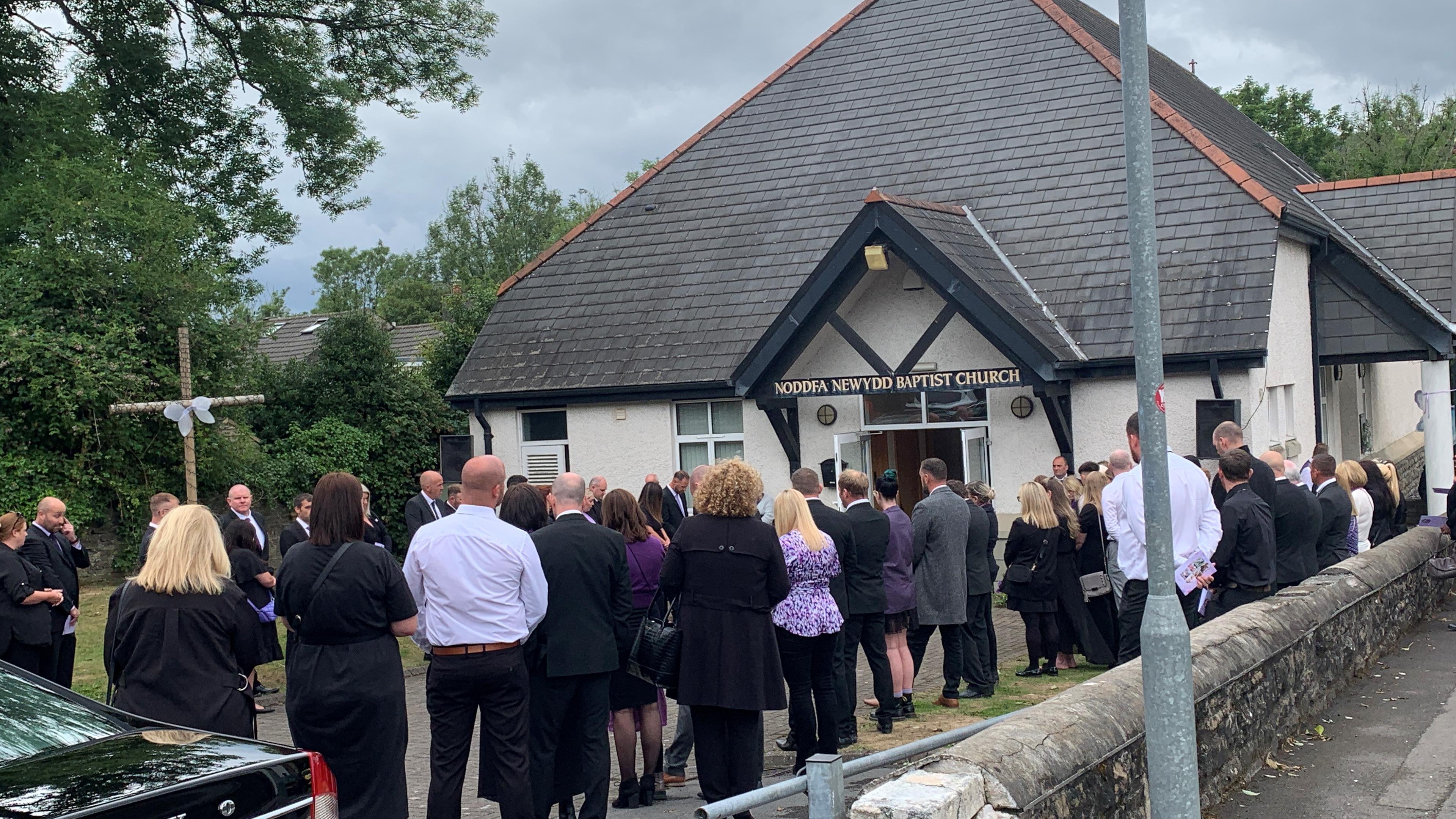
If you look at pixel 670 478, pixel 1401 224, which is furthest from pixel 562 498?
pixel 1401 224

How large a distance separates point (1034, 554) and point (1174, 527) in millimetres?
2251

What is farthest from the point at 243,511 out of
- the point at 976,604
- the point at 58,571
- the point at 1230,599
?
the point at 1230,599

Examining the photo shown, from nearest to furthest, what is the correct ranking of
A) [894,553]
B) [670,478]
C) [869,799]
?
[869,799], [894,553], [670,478]

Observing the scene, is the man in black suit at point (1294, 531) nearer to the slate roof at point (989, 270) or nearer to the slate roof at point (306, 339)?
the slate roof at point (989, 270)

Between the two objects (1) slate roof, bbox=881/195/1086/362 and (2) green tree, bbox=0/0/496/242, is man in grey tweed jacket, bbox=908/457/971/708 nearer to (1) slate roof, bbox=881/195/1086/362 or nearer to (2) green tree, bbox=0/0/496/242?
(1) slate roof, bbox=881/195/1086/362

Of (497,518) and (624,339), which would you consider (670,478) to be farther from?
(497,518)

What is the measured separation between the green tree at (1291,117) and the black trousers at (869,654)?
41809 millimetres

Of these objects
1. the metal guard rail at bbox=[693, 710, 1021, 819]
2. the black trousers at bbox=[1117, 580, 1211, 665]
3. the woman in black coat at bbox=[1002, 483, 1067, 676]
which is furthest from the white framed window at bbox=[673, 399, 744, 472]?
the metal guard rail at bbox=[693, 710, 1021, 819]

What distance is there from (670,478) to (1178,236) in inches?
312

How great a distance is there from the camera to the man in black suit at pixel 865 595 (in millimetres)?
9203

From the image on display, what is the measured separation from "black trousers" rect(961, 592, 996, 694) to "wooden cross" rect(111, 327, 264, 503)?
11.4 meters

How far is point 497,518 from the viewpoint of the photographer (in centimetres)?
687

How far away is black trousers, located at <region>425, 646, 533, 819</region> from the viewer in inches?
260

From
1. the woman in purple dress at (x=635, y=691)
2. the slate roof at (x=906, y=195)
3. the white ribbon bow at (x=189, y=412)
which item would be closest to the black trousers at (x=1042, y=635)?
the woman in purple dress at (x=635, y=691)
